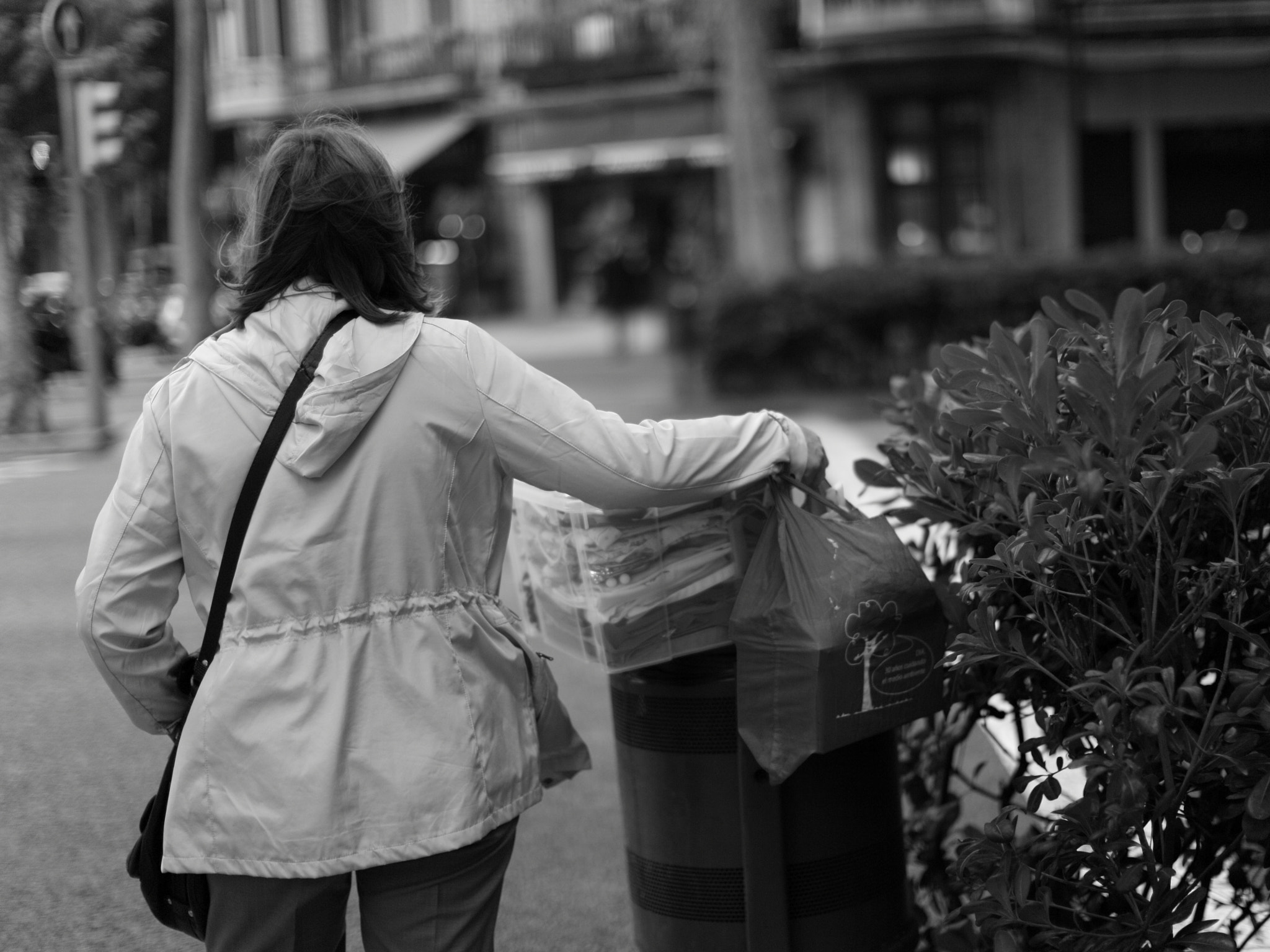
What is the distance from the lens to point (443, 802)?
2.35 metres

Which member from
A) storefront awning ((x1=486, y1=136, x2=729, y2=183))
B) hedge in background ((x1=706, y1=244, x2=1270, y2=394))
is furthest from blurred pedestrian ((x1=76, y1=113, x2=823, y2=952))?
storefront awning ((x1=486, y1=136, x2=729, y2=183))

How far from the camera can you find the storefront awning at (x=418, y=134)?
29906 millimetres

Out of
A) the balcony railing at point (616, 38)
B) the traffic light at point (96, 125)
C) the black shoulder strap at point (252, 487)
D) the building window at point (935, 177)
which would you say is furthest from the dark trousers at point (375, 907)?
the building window at point (935, 177)

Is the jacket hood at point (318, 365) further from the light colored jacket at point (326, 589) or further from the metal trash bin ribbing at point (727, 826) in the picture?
the metal trash bin ribbing at point (727, 826)

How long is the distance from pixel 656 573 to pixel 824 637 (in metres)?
→ 0.46

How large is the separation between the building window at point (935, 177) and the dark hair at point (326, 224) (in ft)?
80.1

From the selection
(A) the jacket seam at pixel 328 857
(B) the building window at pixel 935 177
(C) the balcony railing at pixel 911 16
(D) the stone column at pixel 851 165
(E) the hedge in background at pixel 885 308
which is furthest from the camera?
(B) the building window at pixel 935 177

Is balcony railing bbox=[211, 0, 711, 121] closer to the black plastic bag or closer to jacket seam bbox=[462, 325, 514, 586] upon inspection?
the black plastic bag

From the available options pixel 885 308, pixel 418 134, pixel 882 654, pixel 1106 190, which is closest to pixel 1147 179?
pixel 1106 190

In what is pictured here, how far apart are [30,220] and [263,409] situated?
1493 cm

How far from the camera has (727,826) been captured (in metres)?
3.07

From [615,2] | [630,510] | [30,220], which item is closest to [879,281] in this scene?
[30,220]

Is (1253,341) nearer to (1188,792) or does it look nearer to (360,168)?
(1188,792)

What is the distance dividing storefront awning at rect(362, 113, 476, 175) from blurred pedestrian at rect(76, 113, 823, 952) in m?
27.3
